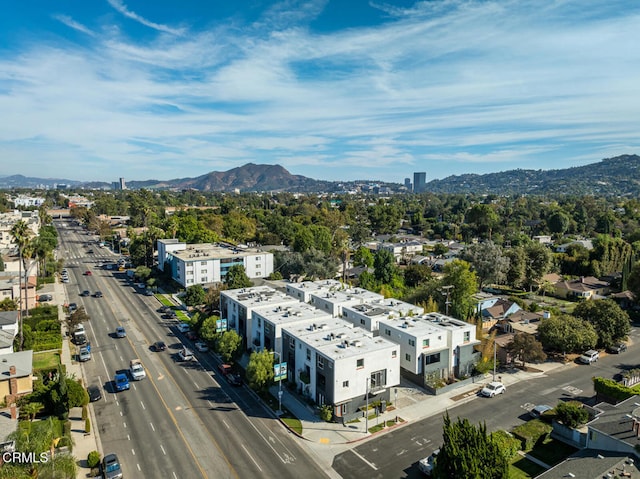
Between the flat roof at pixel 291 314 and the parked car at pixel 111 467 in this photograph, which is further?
the flat roof at pixel 291 314

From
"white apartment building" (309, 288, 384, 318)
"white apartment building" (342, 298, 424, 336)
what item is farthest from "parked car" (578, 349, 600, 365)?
"white apartment building" (309, 288, 384, 318)

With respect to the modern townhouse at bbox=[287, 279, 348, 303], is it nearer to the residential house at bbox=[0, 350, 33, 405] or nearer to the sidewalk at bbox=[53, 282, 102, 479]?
the sidewalk at bbox=[53, 282, 102, 479]

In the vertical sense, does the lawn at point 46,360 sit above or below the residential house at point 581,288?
below

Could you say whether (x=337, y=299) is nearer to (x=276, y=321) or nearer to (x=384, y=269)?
(x=276, y=321)

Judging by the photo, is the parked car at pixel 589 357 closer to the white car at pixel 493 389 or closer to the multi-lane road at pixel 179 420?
the white car at pixel 493 389

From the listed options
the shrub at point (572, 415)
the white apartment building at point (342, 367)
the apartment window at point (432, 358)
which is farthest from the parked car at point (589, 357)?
the white apartment building at point (342, 367)

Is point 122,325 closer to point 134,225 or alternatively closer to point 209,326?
point 209,326

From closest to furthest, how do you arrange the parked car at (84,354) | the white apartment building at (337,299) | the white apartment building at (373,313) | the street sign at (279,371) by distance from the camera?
the street sign at (279,371) < the parked car at (84,354) < the white apartment building at (373,313) < the white apartment building at (337,299)
